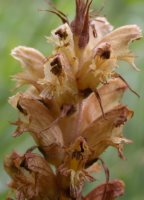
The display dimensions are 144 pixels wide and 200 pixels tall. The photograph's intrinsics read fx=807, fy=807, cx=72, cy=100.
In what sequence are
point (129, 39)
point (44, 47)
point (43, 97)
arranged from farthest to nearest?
point (44, 47) → point (129, 39) → point (43, 97)

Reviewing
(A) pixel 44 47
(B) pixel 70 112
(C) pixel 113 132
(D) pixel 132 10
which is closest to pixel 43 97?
(B) pixel 70 112

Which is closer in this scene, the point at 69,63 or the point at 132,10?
the point at 69,63

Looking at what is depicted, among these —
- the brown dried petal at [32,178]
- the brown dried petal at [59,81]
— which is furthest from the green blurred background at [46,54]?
the brown dried petal at [59,81]

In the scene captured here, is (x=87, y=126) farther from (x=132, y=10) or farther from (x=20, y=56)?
(x=132, y=10)

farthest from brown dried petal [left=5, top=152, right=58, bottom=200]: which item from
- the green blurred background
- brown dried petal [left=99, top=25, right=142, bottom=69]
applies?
the green blurred background

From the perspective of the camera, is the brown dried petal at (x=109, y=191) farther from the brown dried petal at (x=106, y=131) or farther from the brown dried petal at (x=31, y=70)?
the brown dried petal at (x=31, y=70)

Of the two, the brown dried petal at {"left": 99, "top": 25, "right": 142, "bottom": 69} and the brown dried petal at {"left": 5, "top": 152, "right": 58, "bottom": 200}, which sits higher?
the brown dried petal at {"left": 99, "top": 25, "right": 142, "bottom": 69}

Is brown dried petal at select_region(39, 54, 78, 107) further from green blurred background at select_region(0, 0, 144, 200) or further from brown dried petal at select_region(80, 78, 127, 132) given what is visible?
green blurred background at select_region(0, 0, 144, 200)

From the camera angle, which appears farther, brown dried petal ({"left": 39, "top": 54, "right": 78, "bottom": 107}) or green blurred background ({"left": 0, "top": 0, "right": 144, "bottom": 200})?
green blurred background ({"left": 0, "top": 0, "right": 144, "bottom": 200})
